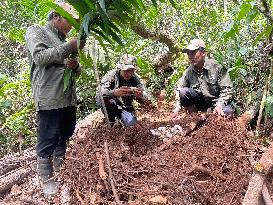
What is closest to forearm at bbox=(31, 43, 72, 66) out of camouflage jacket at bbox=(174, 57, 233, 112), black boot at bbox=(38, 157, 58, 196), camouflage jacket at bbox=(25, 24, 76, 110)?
camouflage jacket at bbox=(25, 24, 76, 110)

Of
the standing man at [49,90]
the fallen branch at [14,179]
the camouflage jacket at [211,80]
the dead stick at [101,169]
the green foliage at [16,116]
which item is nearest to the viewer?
the dead stick at [101,169]

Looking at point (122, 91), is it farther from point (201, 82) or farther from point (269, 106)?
point (269, 106)

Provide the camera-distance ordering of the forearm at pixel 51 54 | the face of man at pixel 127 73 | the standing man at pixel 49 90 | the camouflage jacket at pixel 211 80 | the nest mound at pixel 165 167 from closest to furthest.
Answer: the nest mound at pixel 165 167
the forearm at pixel 51 54
the standing man at pixel 49 90
the face of man at pixel 127 73
the camouflage jacket at pixel 211 80

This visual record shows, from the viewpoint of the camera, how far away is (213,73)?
596 centimetres

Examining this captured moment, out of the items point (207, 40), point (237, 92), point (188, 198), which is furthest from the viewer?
point (207, 40)

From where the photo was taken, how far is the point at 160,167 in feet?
12.1

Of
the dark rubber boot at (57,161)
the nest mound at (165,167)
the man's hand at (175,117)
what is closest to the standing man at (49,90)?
the dark rubber boot at (57,161)

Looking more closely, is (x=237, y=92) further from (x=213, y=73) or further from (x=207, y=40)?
(x=207, y=40)

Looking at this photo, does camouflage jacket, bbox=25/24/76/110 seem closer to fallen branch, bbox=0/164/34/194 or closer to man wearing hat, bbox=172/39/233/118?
fallen branch, bbox=0/164/34/194

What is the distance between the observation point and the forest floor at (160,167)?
3350 millimetres

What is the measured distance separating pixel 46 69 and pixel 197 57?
2546 millimetres

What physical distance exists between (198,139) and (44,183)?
1729mm

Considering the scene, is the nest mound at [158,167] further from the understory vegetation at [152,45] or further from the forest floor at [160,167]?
the understory vegetation at [152,45]

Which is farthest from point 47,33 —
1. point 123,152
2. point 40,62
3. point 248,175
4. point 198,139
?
point 248,175
